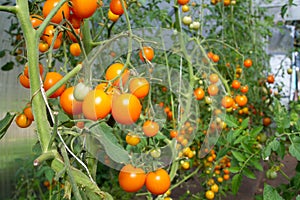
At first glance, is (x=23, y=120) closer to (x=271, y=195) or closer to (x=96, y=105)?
(x=96, y=105)

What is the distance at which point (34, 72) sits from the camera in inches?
17.7

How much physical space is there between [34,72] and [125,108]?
0.37 ft

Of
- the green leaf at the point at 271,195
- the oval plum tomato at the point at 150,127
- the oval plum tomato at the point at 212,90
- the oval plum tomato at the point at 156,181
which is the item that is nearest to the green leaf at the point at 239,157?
the oval plum tomato at the point at 212,90

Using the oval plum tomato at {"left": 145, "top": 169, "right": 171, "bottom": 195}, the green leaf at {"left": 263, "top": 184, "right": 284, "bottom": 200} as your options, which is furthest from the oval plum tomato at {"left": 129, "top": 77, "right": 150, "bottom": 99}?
the green leaf at {"left": 263, "top": 184, "right": 284, "bottom": 200}

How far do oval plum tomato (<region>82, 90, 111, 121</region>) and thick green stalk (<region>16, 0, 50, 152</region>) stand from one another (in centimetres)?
5

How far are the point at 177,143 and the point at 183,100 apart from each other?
13 centimetres

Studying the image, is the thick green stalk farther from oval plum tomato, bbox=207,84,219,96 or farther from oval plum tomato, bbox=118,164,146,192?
oval plum tomato, bbox=207,84,219,96

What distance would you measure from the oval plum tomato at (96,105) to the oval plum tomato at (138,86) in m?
0.04

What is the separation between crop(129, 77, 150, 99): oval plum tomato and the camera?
490mm

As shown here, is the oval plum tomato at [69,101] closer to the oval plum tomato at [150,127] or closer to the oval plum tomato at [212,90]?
the oval plum tomato at [150,127]

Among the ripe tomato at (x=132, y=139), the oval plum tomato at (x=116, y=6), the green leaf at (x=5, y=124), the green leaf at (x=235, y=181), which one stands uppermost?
the oval plum tomato at (x=116, y=6)

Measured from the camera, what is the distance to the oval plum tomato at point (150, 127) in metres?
0.55

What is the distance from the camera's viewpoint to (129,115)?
46 centimetres

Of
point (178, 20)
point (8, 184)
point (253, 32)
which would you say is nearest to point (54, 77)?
point (178, 20)
